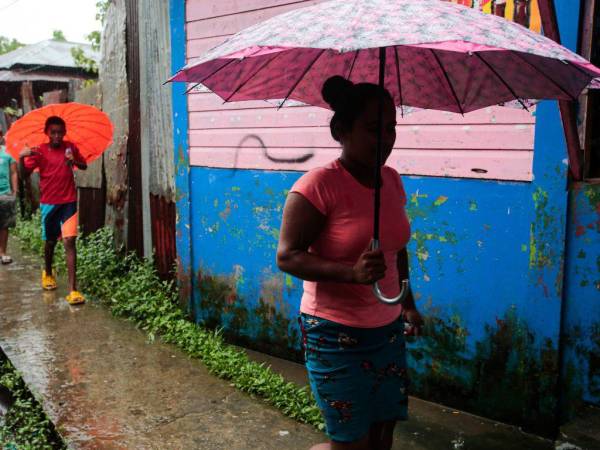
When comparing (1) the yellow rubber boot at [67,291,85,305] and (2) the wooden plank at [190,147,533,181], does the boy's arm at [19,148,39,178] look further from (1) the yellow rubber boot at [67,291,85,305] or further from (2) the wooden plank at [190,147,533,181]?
(2) the wooden plank at [190,147,533,181]

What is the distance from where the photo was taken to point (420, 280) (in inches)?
148

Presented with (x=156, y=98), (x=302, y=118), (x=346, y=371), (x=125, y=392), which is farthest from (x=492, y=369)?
(x=156, y=98)

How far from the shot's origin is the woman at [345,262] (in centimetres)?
202

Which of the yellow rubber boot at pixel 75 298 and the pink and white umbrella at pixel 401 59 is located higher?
the pink and white umbrella at pixel 401 59

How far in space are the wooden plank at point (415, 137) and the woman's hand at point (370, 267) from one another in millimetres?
1666

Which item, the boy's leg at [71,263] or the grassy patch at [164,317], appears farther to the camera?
the boy's leg at [71,263]

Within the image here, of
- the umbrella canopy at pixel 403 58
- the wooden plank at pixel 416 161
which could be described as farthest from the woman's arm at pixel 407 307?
the wooden plank at pixel 416 161

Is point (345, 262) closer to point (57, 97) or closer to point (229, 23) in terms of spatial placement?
point (229, 23)

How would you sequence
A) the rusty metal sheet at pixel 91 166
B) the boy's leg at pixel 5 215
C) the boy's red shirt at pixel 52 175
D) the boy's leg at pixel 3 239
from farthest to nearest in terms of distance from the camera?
the boy's leg at pixel 3 239, the boy's leg at pixel 5 215, the rusty metal sheet at pixel 91 166, the boy's red shirt at pixel 52 175

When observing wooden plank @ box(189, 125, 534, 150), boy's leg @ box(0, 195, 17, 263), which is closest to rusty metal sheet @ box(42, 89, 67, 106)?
boy's leg @ box(0, 195, 17, 263)

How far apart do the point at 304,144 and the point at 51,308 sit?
3.15 m

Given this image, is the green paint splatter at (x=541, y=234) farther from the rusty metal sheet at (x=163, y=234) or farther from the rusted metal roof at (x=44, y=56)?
the rusted metal roof at (x=44, y=56)

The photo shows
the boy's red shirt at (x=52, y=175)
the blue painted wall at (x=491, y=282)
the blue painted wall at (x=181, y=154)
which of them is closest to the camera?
the blue painted wall at (x=491, y=282)

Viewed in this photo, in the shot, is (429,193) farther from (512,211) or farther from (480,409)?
(480,409)
